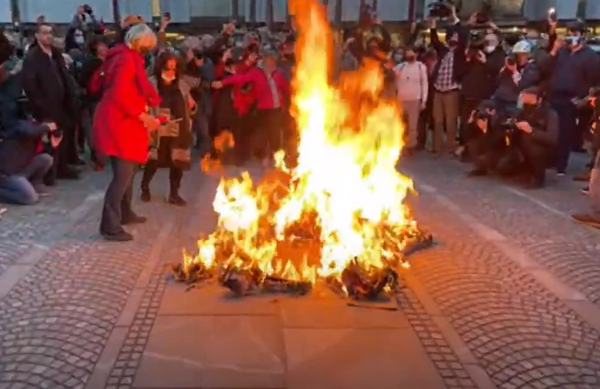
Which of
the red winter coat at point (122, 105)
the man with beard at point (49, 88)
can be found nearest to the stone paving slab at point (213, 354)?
the red winter coat at point (122, 105)

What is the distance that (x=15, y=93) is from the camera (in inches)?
390

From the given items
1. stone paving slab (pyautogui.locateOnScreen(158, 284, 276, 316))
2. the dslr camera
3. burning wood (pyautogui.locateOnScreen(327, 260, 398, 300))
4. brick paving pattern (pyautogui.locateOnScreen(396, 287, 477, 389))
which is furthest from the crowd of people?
the dslr camera

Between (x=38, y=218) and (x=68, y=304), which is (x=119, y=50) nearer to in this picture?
(x=38, y=218)

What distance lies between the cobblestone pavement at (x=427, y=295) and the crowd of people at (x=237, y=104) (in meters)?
0.54

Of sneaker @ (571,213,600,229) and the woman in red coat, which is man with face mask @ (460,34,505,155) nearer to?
sneaker @ (571,213,600,229)

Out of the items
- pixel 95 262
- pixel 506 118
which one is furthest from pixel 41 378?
pixel 506 118

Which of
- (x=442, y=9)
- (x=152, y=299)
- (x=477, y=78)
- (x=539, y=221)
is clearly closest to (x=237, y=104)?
(x=477, y=78)

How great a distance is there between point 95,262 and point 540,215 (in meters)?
4.98

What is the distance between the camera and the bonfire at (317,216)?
19.9 ft

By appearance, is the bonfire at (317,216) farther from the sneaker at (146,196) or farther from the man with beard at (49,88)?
the man with beard at (49,88)

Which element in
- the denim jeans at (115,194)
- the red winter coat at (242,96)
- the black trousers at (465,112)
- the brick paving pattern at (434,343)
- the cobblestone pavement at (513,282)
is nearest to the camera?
the brick paving pattern at (434,343)

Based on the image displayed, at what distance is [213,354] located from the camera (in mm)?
4836

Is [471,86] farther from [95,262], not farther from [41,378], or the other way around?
[41,378]

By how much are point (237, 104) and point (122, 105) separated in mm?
4925
